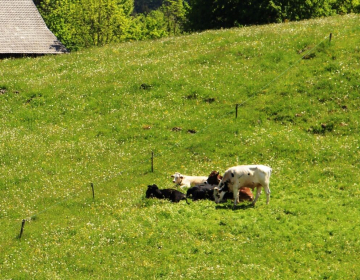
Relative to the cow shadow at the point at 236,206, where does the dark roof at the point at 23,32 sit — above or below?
above

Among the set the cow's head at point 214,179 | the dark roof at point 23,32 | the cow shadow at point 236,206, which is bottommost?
the cow shadow at point 236,206

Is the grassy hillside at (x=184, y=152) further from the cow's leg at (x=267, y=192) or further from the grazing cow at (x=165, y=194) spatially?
the grazing cow at (x=165, y=194)

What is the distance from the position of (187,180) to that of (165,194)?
209 cm

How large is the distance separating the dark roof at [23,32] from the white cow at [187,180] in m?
35.2

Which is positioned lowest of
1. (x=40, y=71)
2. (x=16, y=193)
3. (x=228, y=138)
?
(x=16, y=193)

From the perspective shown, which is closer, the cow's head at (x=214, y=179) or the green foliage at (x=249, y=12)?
the cow's head at (x=214, y=179)

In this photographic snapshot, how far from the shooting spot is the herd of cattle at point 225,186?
25.3 m

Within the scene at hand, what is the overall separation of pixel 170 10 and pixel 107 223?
125858 mm

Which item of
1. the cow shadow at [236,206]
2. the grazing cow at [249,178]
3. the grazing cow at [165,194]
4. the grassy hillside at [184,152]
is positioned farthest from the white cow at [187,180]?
the grazing cow at [249,178]

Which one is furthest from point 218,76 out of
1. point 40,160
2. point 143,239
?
point 143,239

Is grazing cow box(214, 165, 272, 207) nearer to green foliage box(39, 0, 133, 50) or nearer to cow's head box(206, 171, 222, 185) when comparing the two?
cow's head box(206, 171, 222, 185)

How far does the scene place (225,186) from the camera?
25844 millimetres

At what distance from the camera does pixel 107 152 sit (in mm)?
34156

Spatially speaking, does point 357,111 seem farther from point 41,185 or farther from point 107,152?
point 41,185
